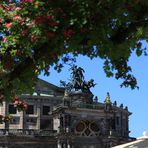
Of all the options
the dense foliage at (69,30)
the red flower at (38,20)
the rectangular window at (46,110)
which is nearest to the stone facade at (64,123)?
the rectangular window at (46,110)

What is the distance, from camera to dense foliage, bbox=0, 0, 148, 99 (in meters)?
11.9

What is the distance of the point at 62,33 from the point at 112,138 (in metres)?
57.9

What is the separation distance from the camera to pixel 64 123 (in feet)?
222

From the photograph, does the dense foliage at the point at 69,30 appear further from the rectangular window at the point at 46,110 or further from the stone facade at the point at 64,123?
the rectangular window at the point at 46,110

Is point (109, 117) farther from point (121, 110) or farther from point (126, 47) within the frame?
point (126, 47)

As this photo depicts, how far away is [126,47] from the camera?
12.2 meters

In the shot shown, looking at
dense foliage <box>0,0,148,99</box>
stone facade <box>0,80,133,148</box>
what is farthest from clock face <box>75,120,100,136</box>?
dense foliage <box>0,0,148,99</box>

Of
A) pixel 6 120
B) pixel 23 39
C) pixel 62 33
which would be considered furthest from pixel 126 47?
pixel 6 120

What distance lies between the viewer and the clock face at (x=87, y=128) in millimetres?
68688

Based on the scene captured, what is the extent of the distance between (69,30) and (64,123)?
56234mm

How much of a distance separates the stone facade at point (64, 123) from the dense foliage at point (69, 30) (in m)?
53.8

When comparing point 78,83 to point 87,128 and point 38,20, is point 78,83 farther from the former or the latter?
point 38,20

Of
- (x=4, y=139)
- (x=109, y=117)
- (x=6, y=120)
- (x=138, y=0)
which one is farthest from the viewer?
(x=109, y=117)

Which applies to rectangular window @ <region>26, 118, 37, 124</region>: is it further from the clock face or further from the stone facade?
the clock face
